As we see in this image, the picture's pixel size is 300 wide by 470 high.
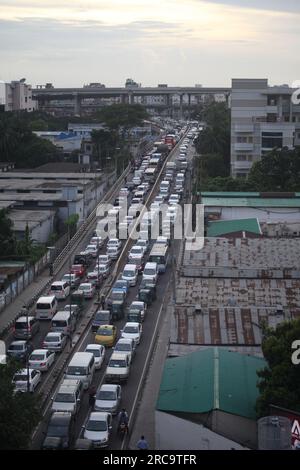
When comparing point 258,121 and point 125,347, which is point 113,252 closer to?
point 125,347

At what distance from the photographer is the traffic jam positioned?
771cm

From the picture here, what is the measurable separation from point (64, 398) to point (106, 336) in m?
2.20

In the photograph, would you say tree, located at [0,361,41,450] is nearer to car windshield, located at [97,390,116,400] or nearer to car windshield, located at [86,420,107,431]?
car windshield, located at [86,420,107,431]

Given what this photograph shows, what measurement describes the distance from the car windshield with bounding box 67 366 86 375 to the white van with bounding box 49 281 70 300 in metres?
3.41

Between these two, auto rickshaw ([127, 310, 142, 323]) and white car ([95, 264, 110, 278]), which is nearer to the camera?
auto rickshaw ([127, 310, 142, 323])

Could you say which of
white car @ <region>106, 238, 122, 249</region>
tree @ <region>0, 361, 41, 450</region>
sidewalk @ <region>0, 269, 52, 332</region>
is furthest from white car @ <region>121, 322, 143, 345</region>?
white car @ <region>106, 238, 122, 249</region>

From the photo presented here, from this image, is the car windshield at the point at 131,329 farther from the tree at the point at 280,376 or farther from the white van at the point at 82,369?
the tree at the point at 280,376

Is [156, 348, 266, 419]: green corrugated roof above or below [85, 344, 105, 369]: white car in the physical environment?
above

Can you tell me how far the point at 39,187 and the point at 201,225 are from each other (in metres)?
4.81

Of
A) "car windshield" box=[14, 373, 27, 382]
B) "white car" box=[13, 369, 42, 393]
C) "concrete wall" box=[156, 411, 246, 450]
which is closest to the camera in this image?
"concrete wall" box=[156, 411, 246, 450]

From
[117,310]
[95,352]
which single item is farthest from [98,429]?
[117,310]
